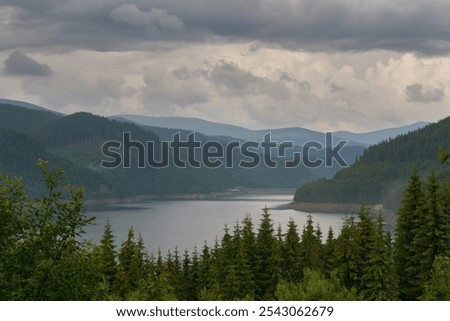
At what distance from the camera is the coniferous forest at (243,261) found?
61.5 ft

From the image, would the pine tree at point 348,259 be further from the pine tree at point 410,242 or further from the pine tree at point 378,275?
the pine tree at point 410,242

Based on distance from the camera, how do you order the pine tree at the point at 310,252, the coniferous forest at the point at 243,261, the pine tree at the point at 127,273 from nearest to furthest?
the coniferous forest at the point at 243,261 < the pine tree at the point at 127,273 < the pine tree at the point at 310,252

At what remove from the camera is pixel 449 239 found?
5641 centimetres

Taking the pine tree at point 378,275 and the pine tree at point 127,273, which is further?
the pine tree at point 127,273

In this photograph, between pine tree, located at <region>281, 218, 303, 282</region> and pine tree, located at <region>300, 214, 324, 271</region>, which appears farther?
pine tree, located at <region>300, 214, 324, 271</region>

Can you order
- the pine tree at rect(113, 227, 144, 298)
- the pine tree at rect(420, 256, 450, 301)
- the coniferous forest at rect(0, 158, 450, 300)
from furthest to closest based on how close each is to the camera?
the pine tree at rect(113, 227, 144, 298) < the pine tree at rect(420, 256, 450, 301) < the coniferous forest at rect(0, 158, 450, 300)

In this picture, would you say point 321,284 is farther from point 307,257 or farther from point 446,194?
point 307,257

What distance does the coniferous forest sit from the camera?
18.8m

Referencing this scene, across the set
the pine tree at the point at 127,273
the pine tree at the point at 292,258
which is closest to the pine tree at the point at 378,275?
the pine tree at the point at 292,258

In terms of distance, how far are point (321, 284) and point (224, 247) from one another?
138 feet

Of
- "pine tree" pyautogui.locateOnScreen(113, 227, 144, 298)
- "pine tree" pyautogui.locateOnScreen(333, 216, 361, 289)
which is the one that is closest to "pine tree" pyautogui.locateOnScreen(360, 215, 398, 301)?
"pine tree" pyautogui.locateOnScreen(333, 216, 361, 289)

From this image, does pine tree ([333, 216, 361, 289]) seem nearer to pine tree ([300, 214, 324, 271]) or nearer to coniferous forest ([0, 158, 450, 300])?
coniferous forest ([0, 158, 450, 300])

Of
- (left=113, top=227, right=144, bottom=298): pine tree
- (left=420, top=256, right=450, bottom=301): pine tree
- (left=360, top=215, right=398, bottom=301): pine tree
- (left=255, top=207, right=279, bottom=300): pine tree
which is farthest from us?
(left=255, top=207, right=279, bottom=300): pine tree
